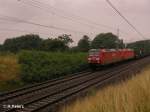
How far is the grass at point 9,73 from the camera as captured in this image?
22677 mm

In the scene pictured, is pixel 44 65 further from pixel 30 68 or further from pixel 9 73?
pixel 9 73

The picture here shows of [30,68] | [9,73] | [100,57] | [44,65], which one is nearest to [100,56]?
[100,57]

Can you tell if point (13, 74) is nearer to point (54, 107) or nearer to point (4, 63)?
point (4, 63)

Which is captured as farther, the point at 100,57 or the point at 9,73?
the point at 100,57

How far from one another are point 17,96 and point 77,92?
13.7ft

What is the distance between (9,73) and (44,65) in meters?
7.02

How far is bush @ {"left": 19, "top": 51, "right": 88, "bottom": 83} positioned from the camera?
2658 centimetres

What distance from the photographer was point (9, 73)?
2455cm

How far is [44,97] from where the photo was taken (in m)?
16.5

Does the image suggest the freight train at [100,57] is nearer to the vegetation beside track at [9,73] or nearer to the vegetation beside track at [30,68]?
the vegetation beside track at [30,68]

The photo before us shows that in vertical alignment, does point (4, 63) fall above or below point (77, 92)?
above

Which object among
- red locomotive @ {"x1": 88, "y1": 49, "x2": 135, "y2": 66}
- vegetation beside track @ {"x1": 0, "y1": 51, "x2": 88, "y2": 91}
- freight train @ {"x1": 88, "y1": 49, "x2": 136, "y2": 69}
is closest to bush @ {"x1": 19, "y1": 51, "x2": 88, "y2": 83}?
vegetation beside track @ {"x1": 0, "y1": 51, "x2": 88, "y2": 91}

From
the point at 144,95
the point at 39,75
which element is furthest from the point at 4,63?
the point at 144,95

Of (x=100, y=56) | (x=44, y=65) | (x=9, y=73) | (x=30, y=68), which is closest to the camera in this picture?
(x=9, y=73)
